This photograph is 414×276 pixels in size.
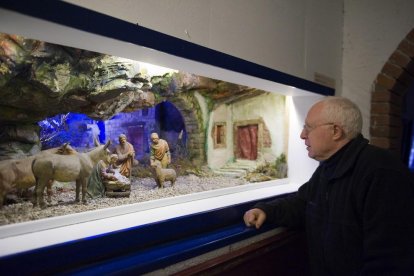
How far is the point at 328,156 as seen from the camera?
177 cm

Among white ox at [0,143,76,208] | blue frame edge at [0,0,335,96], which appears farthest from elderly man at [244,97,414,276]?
white ox at [0,143,76,208]

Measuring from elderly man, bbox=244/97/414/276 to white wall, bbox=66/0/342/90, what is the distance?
0.63 metres

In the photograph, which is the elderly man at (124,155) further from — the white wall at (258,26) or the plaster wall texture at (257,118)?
the plaster wall texture at (257,118)

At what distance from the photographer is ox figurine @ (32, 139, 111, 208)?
4.73 ft

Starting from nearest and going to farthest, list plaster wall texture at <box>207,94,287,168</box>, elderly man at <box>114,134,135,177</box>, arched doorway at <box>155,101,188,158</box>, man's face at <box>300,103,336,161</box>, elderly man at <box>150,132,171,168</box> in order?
man's face at <box>300,103,336,161</box>, elderly man at <box>114,134,135,177</box>, elderly man at <box>150,132,171,168</box>, arched doorway at <box>155,101,188,158</box>, plaster wall texture at <box>207,94,287,168</box>

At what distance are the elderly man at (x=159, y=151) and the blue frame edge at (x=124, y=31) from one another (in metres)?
0.84

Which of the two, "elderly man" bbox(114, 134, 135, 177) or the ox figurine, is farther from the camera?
"elderly man" bbox(114, 134, 135, 177)

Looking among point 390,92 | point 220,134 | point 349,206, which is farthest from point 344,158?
point 390,92

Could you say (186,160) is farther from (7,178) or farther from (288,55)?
(7,178)

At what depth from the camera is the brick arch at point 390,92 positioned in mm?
2699

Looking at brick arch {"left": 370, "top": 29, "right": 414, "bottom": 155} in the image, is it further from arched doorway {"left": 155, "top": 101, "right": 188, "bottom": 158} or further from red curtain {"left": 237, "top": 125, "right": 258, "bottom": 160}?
arched doorway {"left": 155, "top": 101, "right": 188, "bottom": 158}

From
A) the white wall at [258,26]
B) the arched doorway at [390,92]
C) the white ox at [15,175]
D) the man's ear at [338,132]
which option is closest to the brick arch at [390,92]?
the arched doorway at [390,92]

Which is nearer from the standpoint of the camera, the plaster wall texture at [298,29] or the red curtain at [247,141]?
the plaster wall texture at [298,29]

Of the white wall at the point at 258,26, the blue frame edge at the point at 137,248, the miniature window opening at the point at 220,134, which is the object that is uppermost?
the white wall at the point at 258,26
